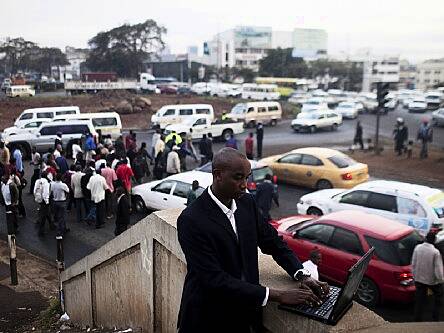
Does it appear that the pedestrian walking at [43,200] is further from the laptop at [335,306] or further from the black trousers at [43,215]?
the laptop at [335,306]

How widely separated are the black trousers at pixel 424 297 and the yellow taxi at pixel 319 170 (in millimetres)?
7997

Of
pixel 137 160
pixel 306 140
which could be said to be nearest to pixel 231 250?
pixel 137 160

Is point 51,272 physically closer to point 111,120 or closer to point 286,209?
point 286,209

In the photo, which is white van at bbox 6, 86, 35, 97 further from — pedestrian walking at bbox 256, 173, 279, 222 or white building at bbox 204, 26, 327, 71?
white building at bbox 204, 26, 327, 71

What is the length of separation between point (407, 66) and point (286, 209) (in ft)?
487

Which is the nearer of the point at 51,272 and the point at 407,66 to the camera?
the point at 51,272

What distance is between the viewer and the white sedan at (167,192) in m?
12.5

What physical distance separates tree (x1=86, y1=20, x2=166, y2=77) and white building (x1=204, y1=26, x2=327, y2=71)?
25029 millimetres

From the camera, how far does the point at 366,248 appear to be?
8.23 meters

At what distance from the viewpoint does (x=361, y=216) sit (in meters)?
8.99

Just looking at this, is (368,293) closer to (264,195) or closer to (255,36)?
(264,195)

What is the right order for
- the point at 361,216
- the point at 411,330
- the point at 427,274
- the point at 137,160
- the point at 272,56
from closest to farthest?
the point at 411,330 < the point at 427,274 < the point at 361,216 < the point at 137,160 < the point at 272,56

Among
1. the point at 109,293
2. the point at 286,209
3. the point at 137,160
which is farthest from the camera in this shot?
the point at 137,160

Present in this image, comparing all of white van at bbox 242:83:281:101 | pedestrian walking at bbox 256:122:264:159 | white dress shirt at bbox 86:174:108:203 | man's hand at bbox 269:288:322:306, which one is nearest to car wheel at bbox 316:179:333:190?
pedestrian walking at bbox 256:122:264:159
